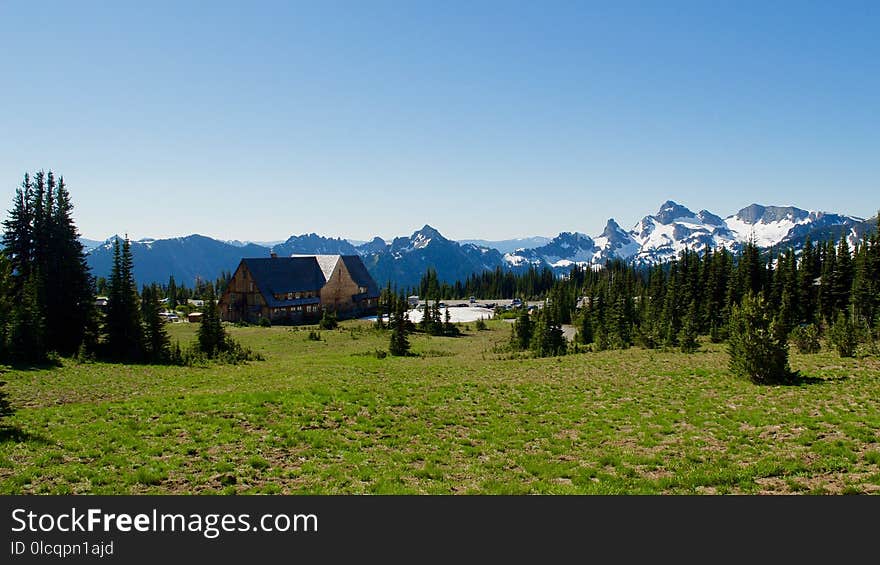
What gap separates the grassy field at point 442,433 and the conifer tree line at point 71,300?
7.22 metres

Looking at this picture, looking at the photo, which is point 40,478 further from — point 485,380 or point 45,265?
point 45,265

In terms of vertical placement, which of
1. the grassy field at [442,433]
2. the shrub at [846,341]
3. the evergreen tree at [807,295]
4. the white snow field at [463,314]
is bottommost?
the grassy field at [442,433]

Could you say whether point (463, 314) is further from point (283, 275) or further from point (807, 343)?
point (807, 343)

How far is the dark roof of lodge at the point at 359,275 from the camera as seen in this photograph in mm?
104750

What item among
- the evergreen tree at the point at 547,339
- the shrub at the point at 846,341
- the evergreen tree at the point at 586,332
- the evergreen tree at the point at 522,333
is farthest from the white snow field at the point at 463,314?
the shrub at the point at 846,341

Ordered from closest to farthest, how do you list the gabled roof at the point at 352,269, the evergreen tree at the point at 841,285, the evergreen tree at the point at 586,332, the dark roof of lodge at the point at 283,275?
the evergreen tree at the point at 586,332
the evergreen tree at the point at 841,285
the dark roof of lodge at the point at 283,275
the gabled roof at the point at 352,269

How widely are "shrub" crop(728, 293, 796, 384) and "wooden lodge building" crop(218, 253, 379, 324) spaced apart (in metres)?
72.3

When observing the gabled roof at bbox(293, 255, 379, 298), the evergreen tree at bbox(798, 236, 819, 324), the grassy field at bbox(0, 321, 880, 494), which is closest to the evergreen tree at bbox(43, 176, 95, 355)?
the grassy field at bbox(0, 321, 880, 494)

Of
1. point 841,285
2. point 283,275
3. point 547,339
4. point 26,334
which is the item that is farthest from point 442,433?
point 283,275

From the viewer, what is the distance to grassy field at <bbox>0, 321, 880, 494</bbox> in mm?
12141

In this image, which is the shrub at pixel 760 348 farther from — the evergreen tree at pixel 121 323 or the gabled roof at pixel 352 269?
the gabled roof at pixel 352 269

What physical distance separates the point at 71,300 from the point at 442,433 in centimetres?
3725

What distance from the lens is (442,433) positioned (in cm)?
1764
